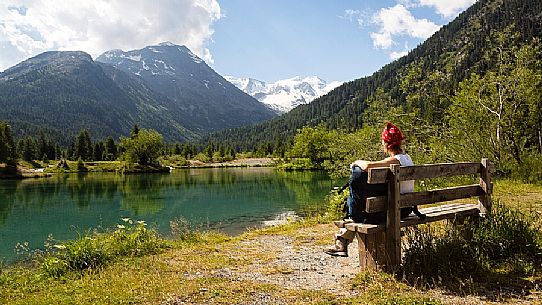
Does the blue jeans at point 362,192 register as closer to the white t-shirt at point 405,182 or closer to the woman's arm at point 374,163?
the woman's arm at point 374,163

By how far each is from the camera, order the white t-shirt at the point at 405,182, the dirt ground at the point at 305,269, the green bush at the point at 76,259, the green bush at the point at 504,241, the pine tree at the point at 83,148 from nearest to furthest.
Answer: the dirt ground at the point at 305,269
the white t-shirt at the point at 405,182
the green bush at the point at 504,241
the green bush at the point at 76,259
the pine tree at the point at 83,148

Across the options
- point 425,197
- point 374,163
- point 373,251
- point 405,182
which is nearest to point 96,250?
point 373,251

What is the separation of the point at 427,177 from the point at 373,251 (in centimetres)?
155

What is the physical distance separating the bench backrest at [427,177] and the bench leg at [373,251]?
0.53 metres

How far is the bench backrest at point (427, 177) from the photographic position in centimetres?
598

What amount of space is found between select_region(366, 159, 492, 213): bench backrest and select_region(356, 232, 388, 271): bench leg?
533 mm

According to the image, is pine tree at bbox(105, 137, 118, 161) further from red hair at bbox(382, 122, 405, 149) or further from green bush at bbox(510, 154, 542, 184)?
red hair at bbox(382, 122, 405, 149)

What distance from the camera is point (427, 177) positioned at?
6566mm

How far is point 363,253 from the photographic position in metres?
6.47

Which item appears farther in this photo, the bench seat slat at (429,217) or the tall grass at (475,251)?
the tall grass at (475,251)

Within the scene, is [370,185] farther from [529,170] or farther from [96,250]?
[529,170]

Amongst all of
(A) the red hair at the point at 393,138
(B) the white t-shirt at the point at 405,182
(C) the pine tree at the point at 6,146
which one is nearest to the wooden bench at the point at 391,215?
(B) the white t-shirt at the point at 405,182

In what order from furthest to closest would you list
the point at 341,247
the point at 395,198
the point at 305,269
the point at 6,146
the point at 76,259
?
the point at 6,146 < the point at 76,259 < the point at 305,269 < the point at 341,247 < the point at 395,198

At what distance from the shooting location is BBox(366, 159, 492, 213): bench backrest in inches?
235
